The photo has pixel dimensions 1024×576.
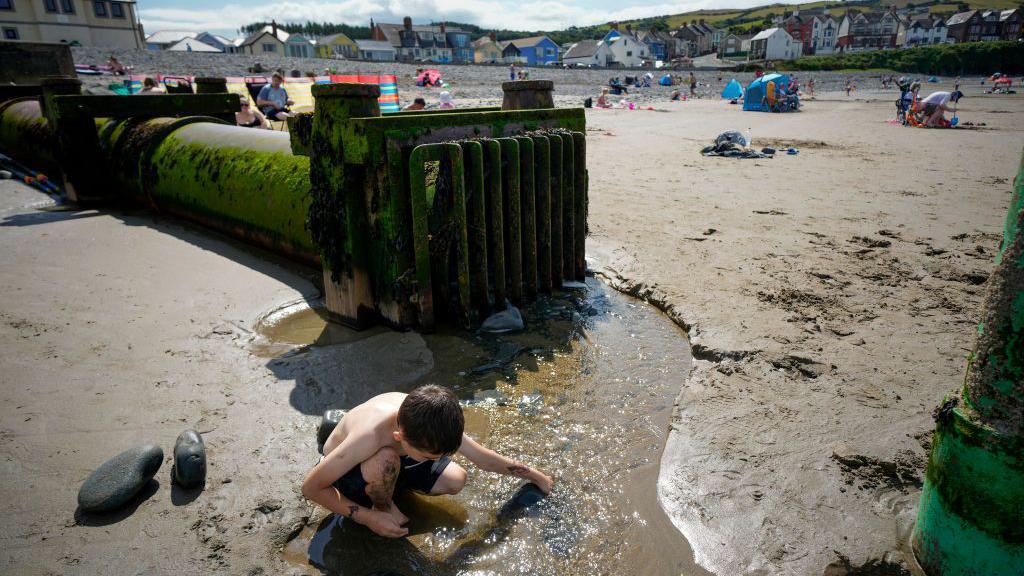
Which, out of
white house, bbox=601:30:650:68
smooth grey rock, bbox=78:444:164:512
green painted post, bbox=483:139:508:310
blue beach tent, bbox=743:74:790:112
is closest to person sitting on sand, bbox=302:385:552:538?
smooth grey rock, bbox=78:444:164:512

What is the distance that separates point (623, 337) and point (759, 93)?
97.4 ft

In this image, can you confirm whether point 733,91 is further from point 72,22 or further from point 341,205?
point 72,22

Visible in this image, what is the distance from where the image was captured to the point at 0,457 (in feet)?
9.05

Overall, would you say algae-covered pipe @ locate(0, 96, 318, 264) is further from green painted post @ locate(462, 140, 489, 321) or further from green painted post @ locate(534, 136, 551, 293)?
green painted post @ locate(534, 136, 551, 293)

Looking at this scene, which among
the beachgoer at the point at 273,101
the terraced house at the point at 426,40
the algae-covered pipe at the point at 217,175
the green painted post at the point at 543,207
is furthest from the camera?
the terraced house at the point at 426,40

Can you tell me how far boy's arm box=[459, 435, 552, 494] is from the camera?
269 centimetres

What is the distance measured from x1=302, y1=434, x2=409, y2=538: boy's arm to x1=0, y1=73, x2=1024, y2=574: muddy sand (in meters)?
0.17

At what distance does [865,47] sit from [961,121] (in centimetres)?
10576

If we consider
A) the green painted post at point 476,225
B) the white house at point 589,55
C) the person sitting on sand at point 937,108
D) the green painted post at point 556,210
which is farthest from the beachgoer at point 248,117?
the white house at point 589,55

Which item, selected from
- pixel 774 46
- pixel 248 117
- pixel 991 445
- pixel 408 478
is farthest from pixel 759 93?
pixel 774 46

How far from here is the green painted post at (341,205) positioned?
Answer: 3926mm

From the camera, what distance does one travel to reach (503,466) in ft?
8.88

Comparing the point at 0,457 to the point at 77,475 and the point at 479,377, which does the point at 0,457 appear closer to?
the point at 77,475

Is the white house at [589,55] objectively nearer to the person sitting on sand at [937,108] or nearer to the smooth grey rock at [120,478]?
the person sitting on sand at [937,108]
